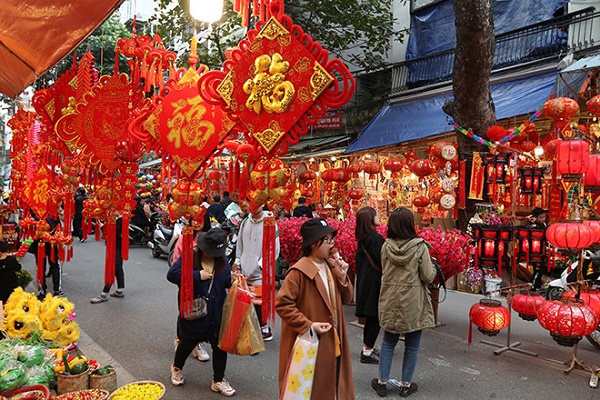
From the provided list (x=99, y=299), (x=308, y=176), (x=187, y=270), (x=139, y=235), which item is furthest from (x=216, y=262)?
(x=139, y=235)

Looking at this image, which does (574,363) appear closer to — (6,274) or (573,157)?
(573,157)

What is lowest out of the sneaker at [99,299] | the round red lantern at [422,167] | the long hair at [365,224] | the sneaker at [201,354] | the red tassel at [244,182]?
the sneaker at [99,299]

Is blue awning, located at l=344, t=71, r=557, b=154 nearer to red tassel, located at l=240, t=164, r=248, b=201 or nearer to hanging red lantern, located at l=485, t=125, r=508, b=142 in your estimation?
hanging red lantern, located at l=485, t=125, r=508, b=142

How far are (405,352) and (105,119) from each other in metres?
3.64

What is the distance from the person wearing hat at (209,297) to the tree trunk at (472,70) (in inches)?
176

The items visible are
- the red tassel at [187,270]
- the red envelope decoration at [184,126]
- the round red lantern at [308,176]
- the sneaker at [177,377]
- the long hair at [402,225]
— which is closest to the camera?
the red envelope decoration at [184,126]

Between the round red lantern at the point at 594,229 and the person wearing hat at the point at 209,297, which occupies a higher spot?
the round red lantern at the point at 594,229

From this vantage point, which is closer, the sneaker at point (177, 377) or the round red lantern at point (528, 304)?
the sneaker at point (177, 377)

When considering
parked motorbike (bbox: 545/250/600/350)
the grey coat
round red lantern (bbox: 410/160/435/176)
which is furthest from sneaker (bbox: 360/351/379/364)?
round red lantern (bbox: 410/160/435/176)

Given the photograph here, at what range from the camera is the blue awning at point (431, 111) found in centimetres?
817

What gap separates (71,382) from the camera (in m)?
3.44

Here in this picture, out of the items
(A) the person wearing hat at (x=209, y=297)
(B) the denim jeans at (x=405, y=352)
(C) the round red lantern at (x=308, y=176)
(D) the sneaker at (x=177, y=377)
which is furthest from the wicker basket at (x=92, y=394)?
(C) the round red lantern at (x=308, y=176)

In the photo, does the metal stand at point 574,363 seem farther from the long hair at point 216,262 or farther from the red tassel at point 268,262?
the long hair at point 216,262

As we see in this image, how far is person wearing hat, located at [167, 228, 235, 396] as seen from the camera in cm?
421
